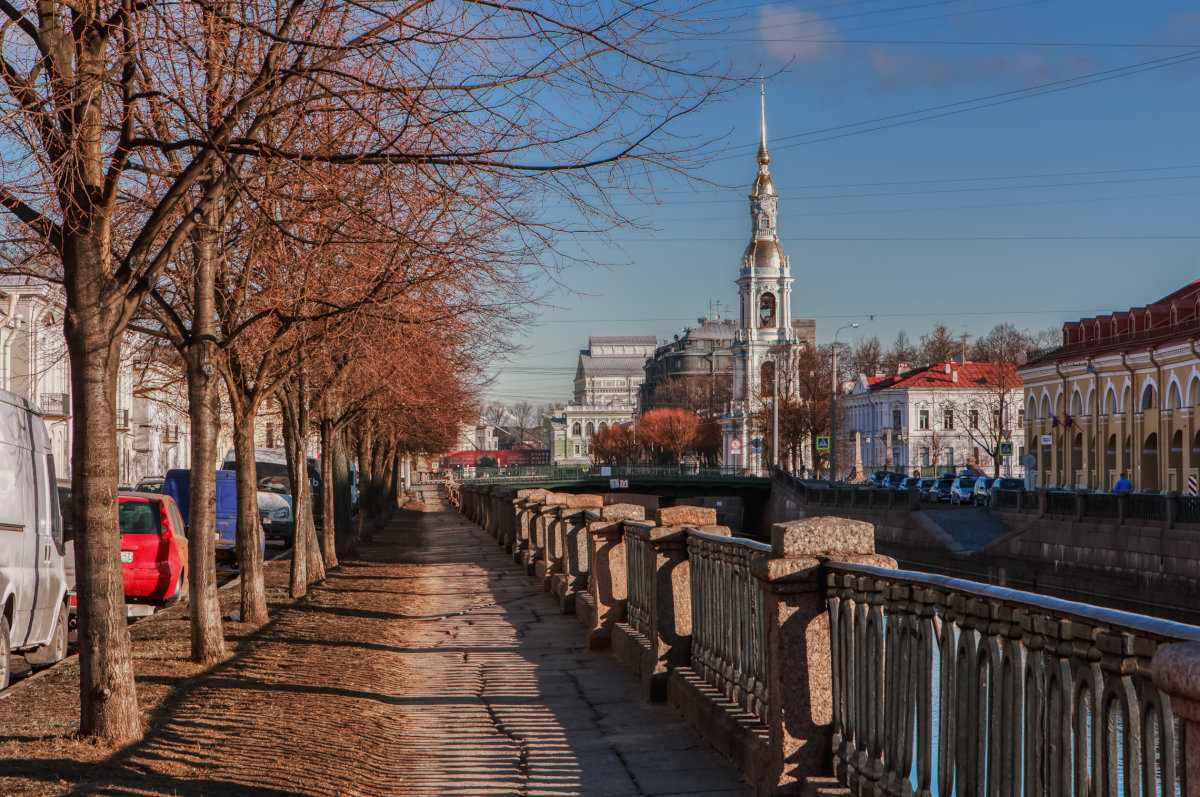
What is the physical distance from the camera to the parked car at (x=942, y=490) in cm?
6275

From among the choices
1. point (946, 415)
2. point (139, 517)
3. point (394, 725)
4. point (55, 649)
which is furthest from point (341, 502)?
point (946, 415)

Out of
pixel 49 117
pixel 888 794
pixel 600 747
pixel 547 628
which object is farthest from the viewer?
pixel 547 628

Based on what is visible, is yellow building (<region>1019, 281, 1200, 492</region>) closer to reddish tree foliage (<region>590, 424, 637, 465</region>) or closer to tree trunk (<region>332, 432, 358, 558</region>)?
tree trunk (<region>332, 432, 358, 558</region>)

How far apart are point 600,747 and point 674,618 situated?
1467 mm

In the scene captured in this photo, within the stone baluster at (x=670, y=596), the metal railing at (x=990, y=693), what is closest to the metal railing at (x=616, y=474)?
the stone baluster at (x=670, y=596)

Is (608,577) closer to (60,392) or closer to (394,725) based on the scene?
(394,725)

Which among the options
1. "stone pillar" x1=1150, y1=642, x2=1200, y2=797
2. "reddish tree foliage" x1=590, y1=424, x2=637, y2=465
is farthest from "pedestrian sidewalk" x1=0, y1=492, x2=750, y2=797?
"reddish tree foliage" x1=590, y1=424, x2=637, y2=465

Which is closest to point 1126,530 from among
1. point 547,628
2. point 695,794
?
point 547,628

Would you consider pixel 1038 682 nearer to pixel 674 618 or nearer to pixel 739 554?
pixel 739 554

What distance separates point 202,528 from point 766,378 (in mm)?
121940

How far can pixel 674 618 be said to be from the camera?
873cm

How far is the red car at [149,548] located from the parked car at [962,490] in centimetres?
4834

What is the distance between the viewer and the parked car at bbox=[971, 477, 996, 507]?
187ft

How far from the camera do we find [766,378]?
13100 cm
